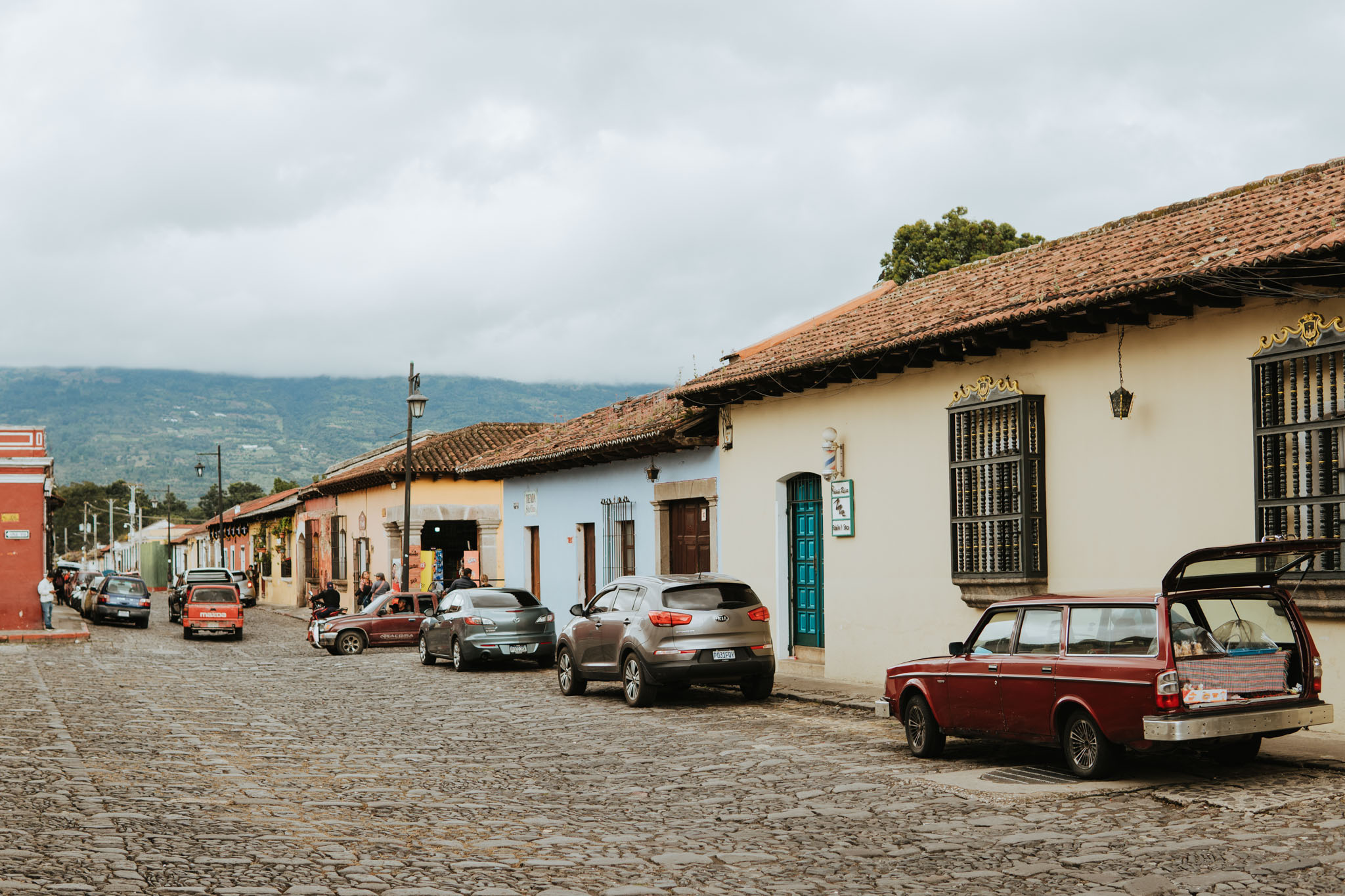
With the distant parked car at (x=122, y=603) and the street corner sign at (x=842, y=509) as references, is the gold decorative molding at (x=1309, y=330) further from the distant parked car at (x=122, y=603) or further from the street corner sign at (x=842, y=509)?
the distant parked car at (x=122, y=603)

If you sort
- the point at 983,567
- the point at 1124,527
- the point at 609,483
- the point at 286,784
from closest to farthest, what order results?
the point at 286,784 → the point at 1124,527 → the point at 983,567 → the point at 609,483

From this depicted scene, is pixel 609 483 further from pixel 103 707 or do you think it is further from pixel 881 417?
pixel 103 707

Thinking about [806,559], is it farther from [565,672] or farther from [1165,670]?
[1165,670]

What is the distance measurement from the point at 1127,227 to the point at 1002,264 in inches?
88.0

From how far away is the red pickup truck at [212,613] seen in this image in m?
33.1

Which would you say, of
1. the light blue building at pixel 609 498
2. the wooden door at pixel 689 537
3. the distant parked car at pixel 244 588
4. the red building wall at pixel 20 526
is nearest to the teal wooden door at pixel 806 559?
the light blue building at pixel 609 498

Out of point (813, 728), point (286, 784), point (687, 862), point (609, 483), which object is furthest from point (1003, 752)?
point (609, 483)

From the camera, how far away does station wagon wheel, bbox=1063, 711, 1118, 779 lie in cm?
913

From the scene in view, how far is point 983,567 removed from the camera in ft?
47.2

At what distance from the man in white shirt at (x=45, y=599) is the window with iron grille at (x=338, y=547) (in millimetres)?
11989

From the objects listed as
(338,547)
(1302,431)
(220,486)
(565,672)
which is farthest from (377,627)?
(220,486)

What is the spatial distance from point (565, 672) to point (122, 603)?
90.3 ft

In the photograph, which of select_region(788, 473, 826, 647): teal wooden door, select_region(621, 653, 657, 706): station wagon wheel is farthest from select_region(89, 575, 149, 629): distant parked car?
select_region(621, 653, 657, 706): station wagon wheel

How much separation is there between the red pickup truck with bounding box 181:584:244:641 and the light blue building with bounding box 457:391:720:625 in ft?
25.7
